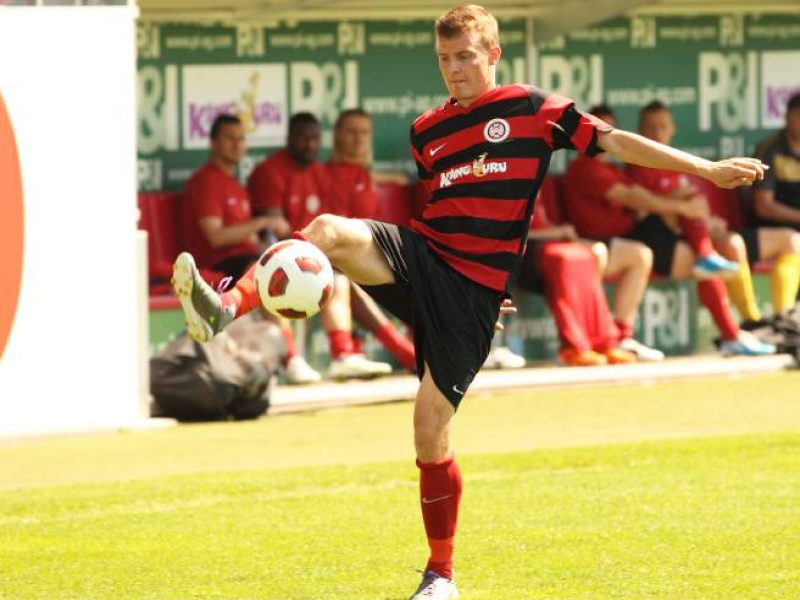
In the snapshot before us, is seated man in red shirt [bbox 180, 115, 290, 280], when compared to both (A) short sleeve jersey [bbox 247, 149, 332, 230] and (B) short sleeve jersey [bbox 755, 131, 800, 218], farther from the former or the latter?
(B) short sleeve jersey [bbox 755, 131, 800, 218]

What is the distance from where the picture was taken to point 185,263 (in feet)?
19.4

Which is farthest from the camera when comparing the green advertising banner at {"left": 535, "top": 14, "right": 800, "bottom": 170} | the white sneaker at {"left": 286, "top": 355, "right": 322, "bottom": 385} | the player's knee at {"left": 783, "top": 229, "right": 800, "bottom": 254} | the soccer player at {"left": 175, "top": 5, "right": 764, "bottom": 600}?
the green advertising banner at {"left": 535, "top": 14, "right": 800, "bottom": 170}

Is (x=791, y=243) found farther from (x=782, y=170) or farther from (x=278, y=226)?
(x=278, y=226)

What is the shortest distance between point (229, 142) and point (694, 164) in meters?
7.50

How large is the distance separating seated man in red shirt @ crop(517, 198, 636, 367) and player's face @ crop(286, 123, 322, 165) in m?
1.61

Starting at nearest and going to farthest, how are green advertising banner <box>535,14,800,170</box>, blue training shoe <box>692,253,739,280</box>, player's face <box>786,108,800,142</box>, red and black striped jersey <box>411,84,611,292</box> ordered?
1. red and black striped jersey <box>411,84,611,292</box>
2. blue training shoe <box>692,253,739,280</box>
3. player's face <box>786,108,800,142</box>
4. green advertising banner <box>535,14,800,170</box>

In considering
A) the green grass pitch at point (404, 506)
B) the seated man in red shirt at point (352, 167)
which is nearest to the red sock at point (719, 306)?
the green grass pitch at point (404, 506)

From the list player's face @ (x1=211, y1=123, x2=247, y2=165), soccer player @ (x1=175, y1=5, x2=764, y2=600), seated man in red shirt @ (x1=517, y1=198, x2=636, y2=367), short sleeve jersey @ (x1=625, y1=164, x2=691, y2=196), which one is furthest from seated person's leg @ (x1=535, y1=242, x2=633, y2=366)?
soccer player @ (x1=175, y1=5, x2=764, y2=600)

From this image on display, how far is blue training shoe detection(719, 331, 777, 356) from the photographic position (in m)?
14.2

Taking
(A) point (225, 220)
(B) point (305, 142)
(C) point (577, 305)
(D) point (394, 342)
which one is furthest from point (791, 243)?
(A) point (225, 220)

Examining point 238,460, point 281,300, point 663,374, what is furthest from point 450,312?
point 663,374

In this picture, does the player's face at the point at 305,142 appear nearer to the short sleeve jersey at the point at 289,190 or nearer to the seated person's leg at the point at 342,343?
the short sleeve jersey at the point at 289,190

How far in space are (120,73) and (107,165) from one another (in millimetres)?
526

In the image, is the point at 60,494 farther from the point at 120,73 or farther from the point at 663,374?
the point at 663,374
